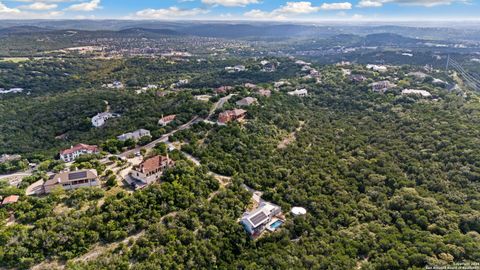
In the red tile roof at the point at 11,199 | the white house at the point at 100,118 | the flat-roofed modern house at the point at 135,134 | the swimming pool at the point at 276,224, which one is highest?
the red tile roof at the point at 11,199

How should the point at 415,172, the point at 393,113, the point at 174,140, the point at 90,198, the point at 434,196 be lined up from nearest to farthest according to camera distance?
the point at 90,198 → the point at 434,196 → the point at 415,172 → the point at 174,140 → the point at 393,113

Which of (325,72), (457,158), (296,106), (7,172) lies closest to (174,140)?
(7,172)

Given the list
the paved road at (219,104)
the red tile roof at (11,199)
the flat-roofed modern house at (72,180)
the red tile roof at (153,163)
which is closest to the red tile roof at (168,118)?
the paved road at (219,104)

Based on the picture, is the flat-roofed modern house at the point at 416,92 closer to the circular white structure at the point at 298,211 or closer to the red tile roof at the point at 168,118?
the circular white structure at the point at 298,211

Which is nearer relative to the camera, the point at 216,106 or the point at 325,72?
the point at 216,106

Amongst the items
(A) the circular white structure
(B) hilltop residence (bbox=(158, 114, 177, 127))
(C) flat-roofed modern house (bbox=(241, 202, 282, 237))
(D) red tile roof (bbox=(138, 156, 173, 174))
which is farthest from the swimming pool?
(B) hilltop residence (bbox=(158, 114, 177, 127))

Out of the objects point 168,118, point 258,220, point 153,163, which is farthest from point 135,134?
point 258,220

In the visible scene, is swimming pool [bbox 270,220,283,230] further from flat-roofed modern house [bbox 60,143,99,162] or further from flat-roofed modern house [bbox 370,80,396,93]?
flat-roofed modern house [bbox 370,80,396,93]

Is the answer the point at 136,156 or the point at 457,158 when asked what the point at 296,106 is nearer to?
the point at 457,158
